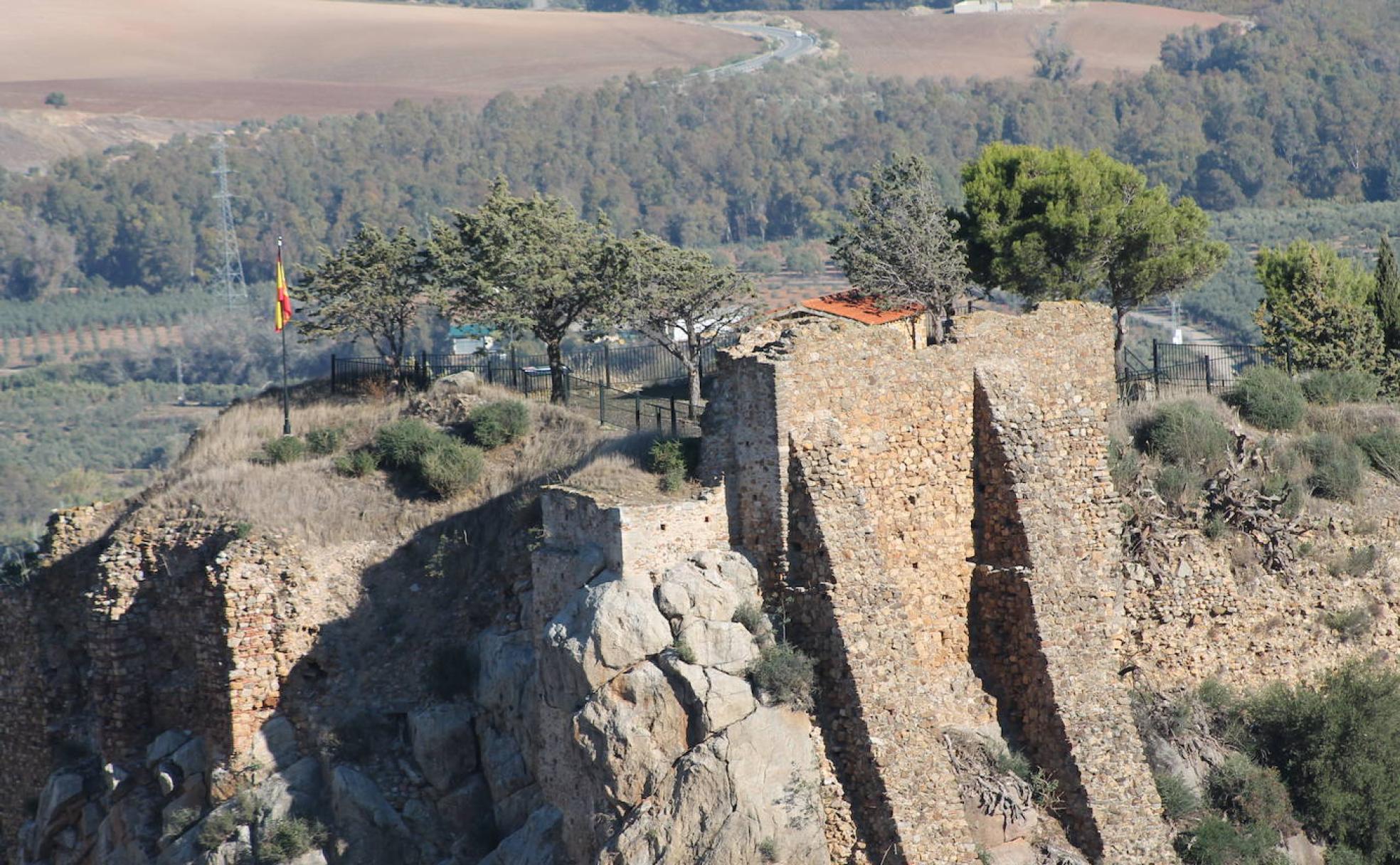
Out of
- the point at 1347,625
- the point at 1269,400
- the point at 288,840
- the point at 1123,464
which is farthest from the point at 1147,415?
the point at 288,840

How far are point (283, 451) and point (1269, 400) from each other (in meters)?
16.7

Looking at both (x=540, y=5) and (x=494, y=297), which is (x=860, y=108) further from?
(x=494, y=297)

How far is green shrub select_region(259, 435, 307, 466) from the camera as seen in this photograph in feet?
118

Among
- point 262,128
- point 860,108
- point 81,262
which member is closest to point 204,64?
point 262,128

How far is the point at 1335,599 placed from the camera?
1272 inches

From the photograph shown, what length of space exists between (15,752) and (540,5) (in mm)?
160571

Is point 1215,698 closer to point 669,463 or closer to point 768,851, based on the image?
point 768,851

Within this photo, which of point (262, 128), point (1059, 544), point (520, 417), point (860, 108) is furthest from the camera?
point (262, 128)

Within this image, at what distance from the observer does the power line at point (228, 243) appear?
5256 inches

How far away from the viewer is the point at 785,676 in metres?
26.6

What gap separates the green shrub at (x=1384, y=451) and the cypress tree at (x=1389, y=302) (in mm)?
5635

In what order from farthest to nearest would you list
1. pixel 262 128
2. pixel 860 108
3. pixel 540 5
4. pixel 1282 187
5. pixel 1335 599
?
pixel 540 5, pixel 262 128, pixel 860 108, pixel 1282 187, pixel 1335 599

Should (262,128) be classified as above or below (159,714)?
below

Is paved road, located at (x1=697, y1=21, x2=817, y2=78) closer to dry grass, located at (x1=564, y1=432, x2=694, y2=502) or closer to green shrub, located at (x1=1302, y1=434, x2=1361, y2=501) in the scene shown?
green shrub, located at (x1=1302, y1=434, x2=1361, y2=501)
